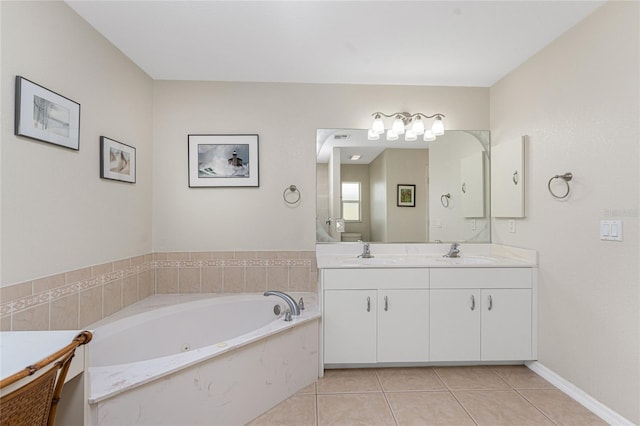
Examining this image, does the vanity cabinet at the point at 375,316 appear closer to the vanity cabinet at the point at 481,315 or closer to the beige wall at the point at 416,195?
the vanity cabinet at the point at 481,315

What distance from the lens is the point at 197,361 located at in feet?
5.41

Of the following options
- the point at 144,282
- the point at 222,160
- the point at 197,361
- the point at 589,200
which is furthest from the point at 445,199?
the point at 144,282

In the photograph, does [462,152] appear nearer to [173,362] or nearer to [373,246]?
[373,246]

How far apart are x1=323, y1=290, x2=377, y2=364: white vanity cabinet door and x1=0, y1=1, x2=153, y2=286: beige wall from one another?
63.0 inches

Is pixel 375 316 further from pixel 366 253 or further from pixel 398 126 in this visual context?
pixel 398 126

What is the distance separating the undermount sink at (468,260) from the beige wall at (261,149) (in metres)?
1.14

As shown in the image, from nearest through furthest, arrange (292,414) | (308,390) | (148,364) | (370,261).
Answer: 1. (148,364)
2. (292,414)
3. (308,390)
4. (370,261)

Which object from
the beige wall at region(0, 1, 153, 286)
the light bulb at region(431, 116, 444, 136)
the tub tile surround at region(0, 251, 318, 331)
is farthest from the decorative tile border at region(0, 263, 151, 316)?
the light bulb at region(431, 116, 444, 136)

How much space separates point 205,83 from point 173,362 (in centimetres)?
228

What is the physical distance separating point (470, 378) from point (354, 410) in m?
0.95

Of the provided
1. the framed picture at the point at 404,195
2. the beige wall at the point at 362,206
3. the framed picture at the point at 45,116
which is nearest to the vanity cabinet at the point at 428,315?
the beige wall at the point at 362,206

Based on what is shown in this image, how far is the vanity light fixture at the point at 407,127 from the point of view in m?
2.92

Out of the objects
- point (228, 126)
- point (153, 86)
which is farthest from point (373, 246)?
point (153, 86)

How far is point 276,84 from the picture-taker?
9.66 feet
